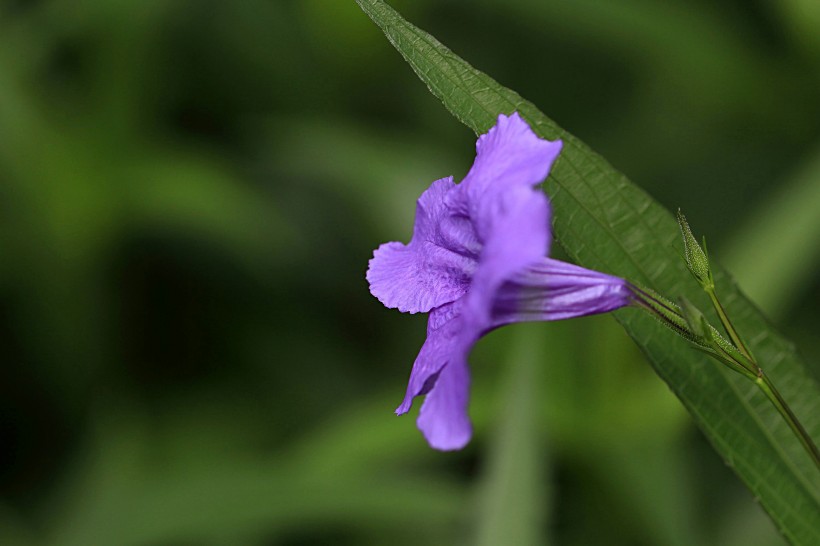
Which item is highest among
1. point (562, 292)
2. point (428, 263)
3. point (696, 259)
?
point (696, 259)

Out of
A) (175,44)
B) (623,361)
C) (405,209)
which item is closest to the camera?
(623,361)

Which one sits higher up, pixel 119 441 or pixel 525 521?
pixel 525 521

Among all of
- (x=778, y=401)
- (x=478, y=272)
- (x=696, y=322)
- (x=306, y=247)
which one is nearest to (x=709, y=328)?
(x=696, y=322)

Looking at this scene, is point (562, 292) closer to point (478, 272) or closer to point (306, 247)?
point (478, 272)

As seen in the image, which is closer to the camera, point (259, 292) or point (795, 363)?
point (795, 363)

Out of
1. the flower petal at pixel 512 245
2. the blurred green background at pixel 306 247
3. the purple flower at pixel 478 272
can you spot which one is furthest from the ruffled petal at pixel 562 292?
the blurred green background at pixel 306 247

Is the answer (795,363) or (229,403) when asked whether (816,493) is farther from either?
(229,403)

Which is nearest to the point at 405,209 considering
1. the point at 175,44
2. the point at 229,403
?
the point at 229,403
